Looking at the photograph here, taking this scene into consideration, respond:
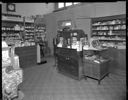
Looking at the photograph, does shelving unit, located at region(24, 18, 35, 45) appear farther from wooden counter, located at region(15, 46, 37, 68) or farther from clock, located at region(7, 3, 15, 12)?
wooden counter, located at region(15, 46, 37, 68)

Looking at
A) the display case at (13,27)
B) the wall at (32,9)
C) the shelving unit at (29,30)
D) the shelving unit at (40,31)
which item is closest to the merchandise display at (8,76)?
the display case at (13,27)

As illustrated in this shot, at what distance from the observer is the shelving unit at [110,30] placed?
536 cm

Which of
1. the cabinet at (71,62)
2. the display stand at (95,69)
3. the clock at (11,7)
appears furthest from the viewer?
the clock at (11,7)

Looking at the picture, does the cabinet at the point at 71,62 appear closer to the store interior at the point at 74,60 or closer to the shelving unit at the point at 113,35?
the store interior at the point at 74,60

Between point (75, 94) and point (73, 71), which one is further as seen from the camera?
point (73, 71)

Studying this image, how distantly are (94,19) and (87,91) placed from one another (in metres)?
4.01

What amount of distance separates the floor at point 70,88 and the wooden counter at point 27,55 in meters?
1.23

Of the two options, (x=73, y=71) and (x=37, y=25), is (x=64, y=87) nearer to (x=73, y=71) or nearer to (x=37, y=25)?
(x=73, y=71)

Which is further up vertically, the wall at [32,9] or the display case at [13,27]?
the wall at [32,9]

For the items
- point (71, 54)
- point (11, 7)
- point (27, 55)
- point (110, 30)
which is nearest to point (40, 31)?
point (11, 7)

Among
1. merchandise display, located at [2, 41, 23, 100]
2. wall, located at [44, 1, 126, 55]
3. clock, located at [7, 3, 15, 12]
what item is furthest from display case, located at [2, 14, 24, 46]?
merchandise display, located at [2, 41, 23, 100]

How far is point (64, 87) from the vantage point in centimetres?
347

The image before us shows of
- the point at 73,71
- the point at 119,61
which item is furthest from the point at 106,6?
the point at 73,71

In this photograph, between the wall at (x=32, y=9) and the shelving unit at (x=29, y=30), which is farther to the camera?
the wall at (x=32, y=9)
